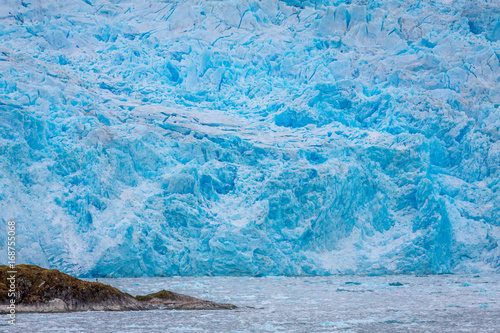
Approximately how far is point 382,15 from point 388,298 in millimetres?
19007

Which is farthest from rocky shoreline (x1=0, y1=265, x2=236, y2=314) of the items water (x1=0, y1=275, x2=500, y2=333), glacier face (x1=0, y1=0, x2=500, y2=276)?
glacier face (x1=0, y1=0, x2=500, y2=276)

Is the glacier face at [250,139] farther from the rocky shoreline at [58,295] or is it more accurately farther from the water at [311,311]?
the rocky shoreline at [58,295]

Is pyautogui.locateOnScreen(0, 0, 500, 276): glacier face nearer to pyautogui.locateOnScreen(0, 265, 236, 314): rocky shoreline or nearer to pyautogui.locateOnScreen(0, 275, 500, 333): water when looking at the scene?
pyautogui.locateOnScreen(0, 275, 500, 333): water

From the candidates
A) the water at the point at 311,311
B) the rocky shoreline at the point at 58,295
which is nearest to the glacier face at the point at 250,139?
the water at the point at 311,311

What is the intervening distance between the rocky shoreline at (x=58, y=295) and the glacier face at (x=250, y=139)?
26.7 ft

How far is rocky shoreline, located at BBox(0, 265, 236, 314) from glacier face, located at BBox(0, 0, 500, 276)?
813 centimetres

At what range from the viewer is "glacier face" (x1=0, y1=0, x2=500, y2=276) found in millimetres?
20688

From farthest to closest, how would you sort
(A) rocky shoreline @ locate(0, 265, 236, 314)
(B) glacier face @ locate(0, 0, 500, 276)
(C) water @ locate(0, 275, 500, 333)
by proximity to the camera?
(B) glacier face @ locate(0, 0, 500, 276), (A) rocky shoreline @ locate(0, 265, 236, 314), (C) water @ locate(0, 275, 500, 333)

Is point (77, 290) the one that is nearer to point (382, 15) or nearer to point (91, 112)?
point (91, 112)

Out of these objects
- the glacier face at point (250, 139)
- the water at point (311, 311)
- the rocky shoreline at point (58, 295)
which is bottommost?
the water at point (311, 311)

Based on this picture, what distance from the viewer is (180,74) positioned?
27188mm

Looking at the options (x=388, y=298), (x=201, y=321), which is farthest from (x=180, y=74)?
(x=201, y=321)

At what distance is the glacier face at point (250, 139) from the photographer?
67.9 ft

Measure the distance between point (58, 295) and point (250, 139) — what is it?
1464cm
